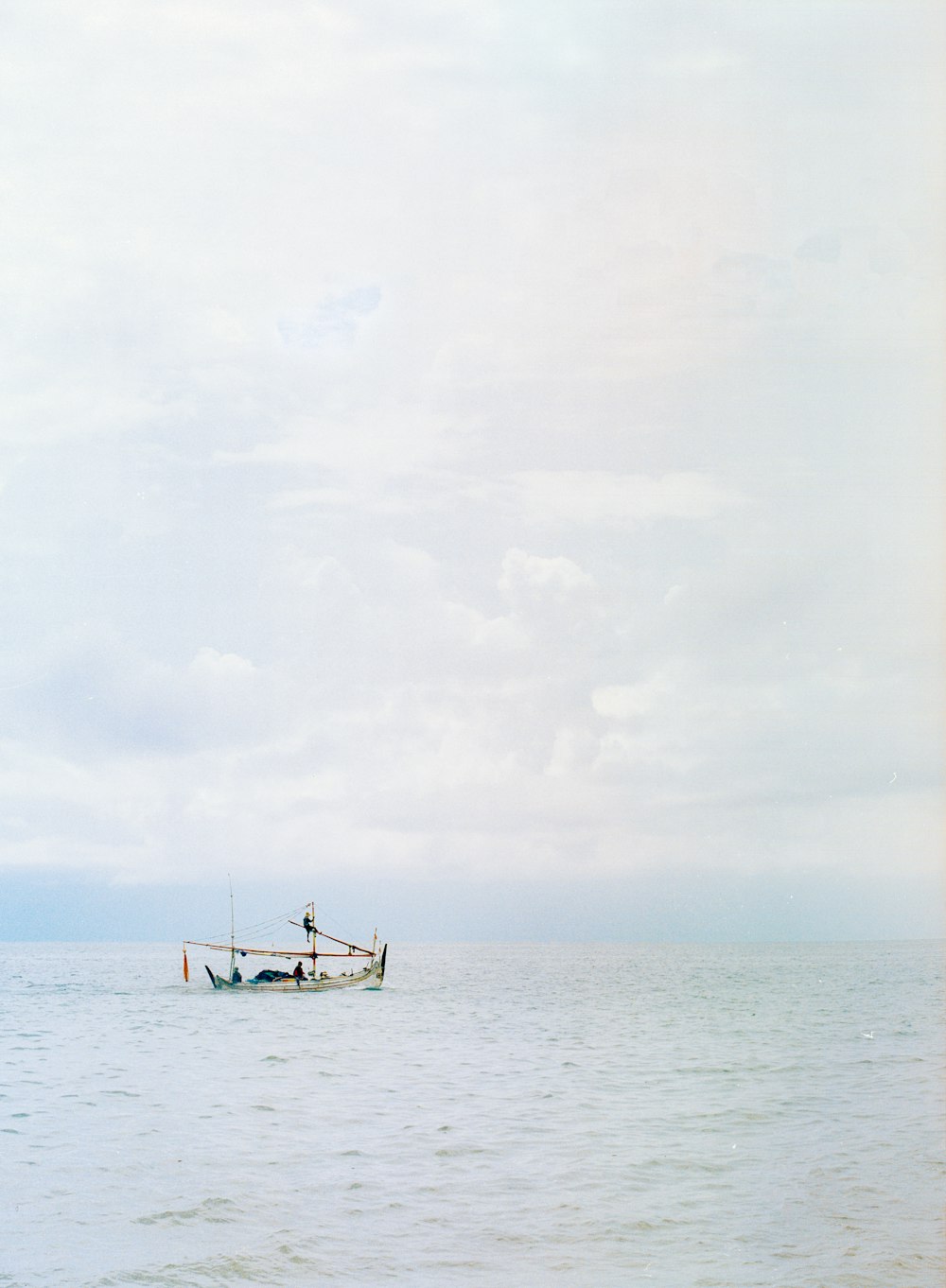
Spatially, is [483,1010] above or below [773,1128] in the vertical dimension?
below

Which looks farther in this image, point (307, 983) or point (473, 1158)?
point (307, 983)

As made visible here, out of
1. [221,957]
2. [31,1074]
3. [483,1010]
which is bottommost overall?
[221,957]

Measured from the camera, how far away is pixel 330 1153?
13844 mm

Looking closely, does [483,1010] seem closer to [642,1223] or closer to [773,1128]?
[773,1128]

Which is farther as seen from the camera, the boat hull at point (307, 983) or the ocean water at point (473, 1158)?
the boat hull at point (307, 983)

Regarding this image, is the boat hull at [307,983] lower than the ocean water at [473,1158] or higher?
lower

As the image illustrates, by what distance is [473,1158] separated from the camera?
A: 13.3 meters

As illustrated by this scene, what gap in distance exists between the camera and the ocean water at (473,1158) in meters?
9.59

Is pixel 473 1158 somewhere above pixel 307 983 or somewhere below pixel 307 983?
above

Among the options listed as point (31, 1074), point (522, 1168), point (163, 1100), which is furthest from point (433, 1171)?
point (31, 1074)

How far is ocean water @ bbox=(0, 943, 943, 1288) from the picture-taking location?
378 inches

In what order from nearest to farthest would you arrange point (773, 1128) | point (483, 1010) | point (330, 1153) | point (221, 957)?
1. point (330, 1153)
2. point (773, 1128)
3. point (483, 1010)
4. point (221, 957)

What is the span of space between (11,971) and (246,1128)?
76.7 meters

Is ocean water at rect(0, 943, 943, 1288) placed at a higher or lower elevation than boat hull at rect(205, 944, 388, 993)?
higher
